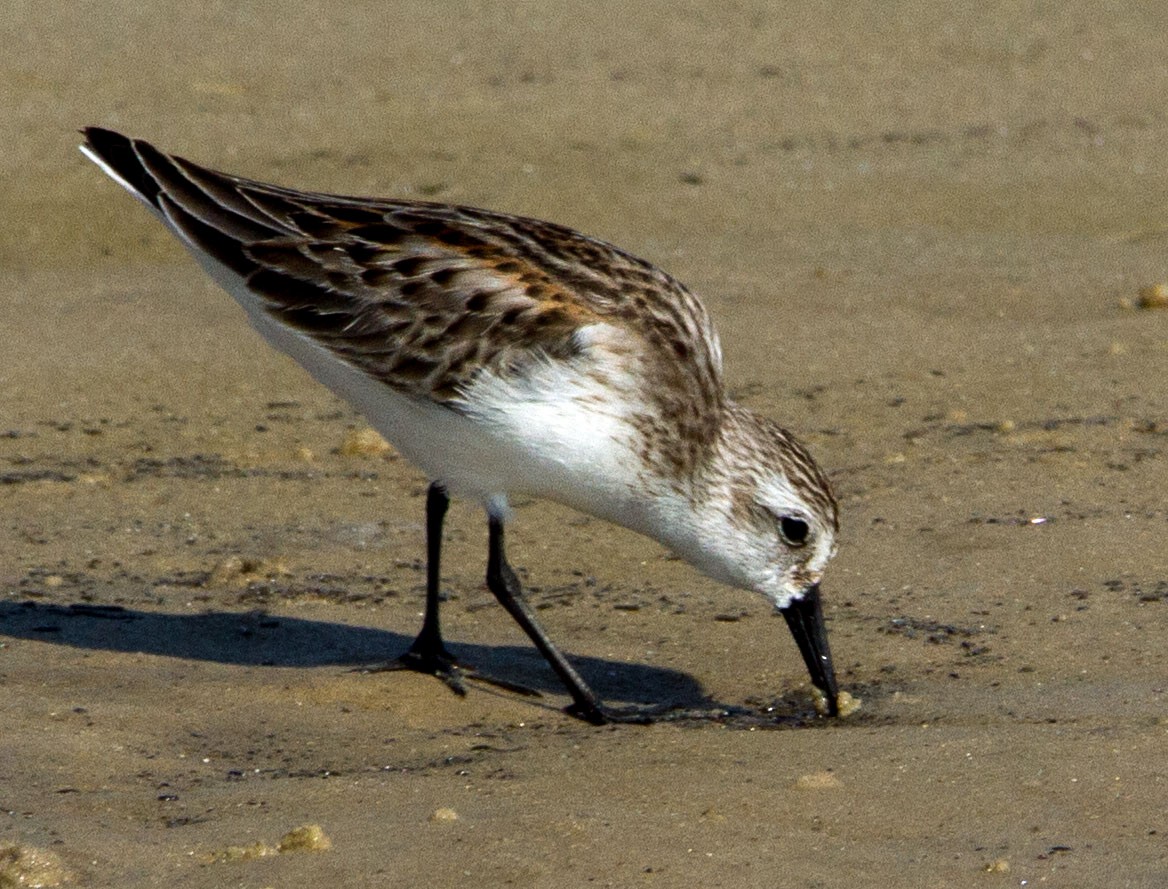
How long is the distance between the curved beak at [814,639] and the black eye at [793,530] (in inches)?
6.0

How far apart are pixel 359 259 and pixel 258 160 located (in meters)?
5.95

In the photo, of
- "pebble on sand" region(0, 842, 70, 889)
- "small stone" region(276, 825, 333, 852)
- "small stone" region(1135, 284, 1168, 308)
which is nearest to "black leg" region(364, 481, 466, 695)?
"small stone" region(276, 825, 333, 852)

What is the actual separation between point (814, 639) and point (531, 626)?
897 millimetres

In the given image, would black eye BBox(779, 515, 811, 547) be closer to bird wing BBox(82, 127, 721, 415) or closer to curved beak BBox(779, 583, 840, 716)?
curved beak BBox(779, 583, 840, 716)

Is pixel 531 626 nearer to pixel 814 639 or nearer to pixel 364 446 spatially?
pixel 814 639

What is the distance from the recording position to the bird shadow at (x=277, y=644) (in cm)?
622

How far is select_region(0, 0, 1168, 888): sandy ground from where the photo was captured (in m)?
4.86

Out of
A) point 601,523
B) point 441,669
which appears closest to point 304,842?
point 441,669

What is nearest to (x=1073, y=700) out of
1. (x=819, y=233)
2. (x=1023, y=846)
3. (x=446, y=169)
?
(x=1023, y=846)

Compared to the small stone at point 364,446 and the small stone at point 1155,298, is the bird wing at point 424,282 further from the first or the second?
the small stone at point 1155,298

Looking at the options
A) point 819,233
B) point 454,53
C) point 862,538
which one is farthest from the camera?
point 454,53

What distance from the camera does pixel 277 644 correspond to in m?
6.42

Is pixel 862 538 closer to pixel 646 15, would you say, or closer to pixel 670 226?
pixel 670 226

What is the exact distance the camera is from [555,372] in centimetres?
577
